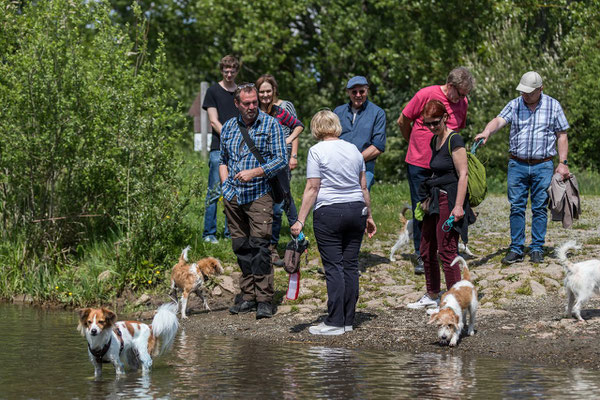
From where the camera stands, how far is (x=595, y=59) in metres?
25.0

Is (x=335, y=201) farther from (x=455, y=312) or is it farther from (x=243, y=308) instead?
(x=243, y=308)

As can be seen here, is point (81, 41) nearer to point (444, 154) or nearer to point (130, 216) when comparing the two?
point (130, 216)

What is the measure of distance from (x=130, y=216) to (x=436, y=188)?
177 inches

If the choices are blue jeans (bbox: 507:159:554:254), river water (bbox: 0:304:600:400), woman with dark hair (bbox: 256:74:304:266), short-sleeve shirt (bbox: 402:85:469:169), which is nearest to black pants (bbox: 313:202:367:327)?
river water (bbox: 0:304:600:400)

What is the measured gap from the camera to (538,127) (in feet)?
34.7

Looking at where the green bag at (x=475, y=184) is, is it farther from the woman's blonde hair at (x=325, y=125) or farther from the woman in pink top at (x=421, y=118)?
the woman's blonde hair at (x=325, y=125)

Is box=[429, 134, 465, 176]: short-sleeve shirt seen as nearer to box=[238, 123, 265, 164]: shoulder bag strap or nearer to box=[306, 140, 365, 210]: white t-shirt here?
box=[306, 140, 365, 210]: white t-shirt

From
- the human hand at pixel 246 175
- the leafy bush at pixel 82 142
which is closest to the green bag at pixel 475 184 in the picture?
the human hand at pixel 246 175

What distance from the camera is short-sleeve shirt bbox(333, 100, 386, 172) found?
10.6 meters

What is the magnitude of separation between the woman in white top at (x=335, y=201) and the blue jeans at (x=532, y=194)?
122 inches

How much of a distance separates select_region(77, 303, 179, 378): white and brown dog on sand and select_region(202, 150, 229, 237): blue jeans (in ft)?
13.2

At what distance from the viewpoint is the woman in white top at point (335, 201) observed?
8148 millimetres

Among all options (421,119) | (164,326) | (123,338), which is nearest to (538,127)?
(421,119)

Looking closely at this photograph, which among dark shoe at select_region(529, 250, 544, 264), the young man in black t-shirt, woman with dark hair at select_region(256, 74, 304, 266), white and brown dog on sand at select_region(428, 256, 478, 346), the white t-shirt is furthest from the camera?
the young man in black t-shirt
